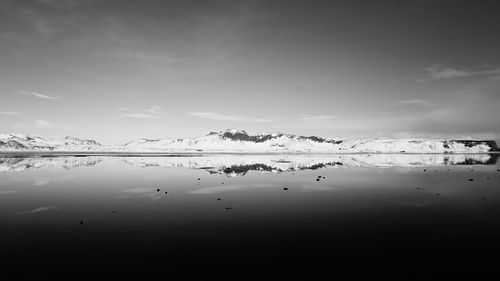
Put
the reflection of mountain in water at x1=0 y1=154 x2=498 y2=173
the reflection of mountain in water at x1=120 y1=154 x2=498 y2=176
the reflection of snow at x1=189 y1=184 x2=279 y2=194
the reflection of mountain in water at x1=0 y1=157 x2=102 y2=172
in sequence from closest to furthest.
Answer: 1. the reflection of snow at x1=189 y1=184 x2=279 y2=194
2. the reflection of mountain in water at x1=0 y1=157 x2=102 y2=172
3. the reflection of mountain in water at x1=120 y1=154 x2=498 y2=176
4. the reflection of mountain in water at x1=0 y1=154 x2=498 y2=173

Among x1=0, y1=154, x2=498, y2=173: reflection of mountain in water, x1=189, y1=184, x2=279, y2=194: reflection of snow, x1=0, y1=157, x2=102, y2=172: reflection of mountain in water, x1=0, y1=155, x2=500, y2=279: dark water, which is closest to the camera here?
x1=0, y1=155, x2=500, y2=279: dark water

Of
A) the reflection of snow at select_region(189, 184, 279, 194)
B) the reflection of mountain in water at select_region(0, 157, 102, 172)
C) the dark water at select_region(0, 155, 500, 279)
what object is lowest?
the dark water at select_region(0, 155, 500, 279)

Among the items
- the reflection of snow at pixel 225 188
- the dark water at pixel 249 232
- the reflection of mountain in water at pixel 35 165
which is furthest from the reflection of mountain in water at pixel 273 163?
the dark water at pixel 249 232

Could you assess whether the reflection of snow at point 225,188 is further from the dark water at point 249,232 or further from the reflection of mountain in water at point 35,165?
the reflection of mountain in water at point 35,165

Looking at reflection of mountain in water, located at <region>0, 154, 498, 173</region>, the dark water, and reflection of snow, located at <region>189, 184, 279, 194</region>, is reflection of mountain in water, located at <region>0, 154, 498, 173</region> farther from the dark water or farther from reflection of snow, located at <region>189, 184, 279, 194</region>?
the dark water

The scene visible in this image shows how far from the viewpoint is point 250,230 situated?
1606 centimetres

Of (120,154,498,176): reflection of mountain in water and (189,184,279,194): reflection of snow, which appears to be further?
(120,154,498,176): reflection of mountain in water

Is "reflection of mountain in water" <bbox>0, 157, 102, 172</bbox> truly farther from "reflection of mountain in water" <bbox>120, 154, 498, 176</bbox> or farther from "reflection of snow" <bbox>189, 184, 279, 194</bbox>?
"reflection of snow" <bbox>189, 184, 279, 194</bbox>

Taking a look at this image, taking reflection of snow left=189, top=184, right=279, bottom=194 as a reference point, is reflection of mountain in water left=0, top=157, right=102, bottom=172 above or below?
above

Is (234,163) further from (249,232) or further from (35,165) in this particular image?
(249,232)

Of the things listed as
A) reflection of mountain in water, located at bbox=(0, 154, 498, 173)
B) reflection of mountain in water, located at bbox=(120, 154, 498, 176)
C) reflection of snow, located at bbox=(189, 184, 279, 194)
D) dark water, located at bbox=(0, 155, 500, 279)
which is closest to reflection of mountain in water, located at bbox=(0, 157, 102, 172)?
reflection of mountain in water, located at bbox=(0, 154, 498, 173)

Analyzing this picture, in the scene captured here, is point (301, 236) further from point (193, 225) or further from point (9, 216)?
point (9, 216)

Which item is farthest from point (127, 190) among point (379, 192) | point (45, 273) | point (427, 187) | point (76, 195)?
point (427, 187)

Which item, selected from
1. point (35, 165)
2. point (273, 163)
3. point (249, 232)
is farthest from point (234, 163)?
point (249, 232)
